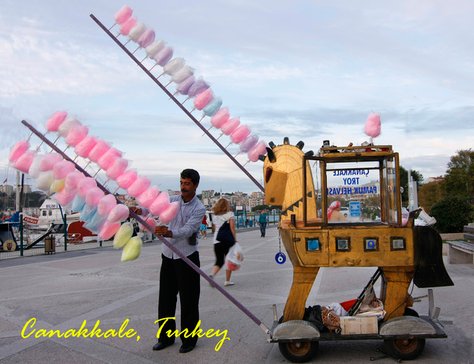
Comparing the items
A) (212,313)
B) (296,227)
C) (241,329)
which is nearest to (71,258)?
(212,313)

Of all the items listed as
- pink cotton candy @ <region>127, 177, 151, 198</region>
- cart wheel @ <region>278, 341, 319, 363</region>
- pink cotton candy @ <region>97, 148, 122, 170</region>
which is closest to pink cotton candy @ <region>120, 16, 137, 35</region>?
pink cotton candy @ <region>97, 148, 122, 170</region>

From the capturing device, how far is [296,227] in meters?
4.95

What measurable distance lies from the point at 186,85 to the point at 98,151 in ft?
4.92

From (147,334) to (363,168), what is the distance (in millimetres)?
3244

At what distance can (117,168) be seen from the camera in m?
4.84

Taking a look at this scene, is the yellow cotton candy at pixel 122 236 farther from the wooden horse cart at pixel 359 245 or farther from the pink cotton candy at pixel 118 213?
the wooden horse cart at pixel 359 245

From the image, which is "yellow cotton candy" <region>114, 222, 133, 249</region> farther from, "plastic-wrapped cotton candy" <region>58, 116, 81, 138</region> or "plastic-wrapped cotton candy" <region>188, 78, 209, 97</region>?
"plastic-wrapped cotton candy" <region>188, 78, 209, 97</region>

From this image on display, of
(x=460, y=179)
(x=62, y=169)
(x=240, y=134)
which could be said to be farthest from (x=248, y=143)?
(x=460, y=179)

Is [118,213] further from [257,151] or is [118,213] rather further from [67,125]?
[257,151]

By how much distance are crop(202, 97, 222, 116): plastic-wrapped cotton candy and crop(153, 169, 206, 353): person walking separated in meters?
0.87

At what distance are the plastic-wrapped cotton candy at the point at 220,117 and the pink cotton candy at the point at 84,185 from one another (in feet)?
5.84

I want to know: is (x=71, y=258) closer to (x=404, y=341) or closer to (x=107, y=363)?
(x=107, y=363)

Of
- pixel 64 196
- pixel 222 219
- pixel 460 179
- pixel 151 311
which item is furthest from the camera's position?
pixel 460 179

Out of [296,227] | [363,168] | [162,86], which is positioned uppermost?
[162,86]
